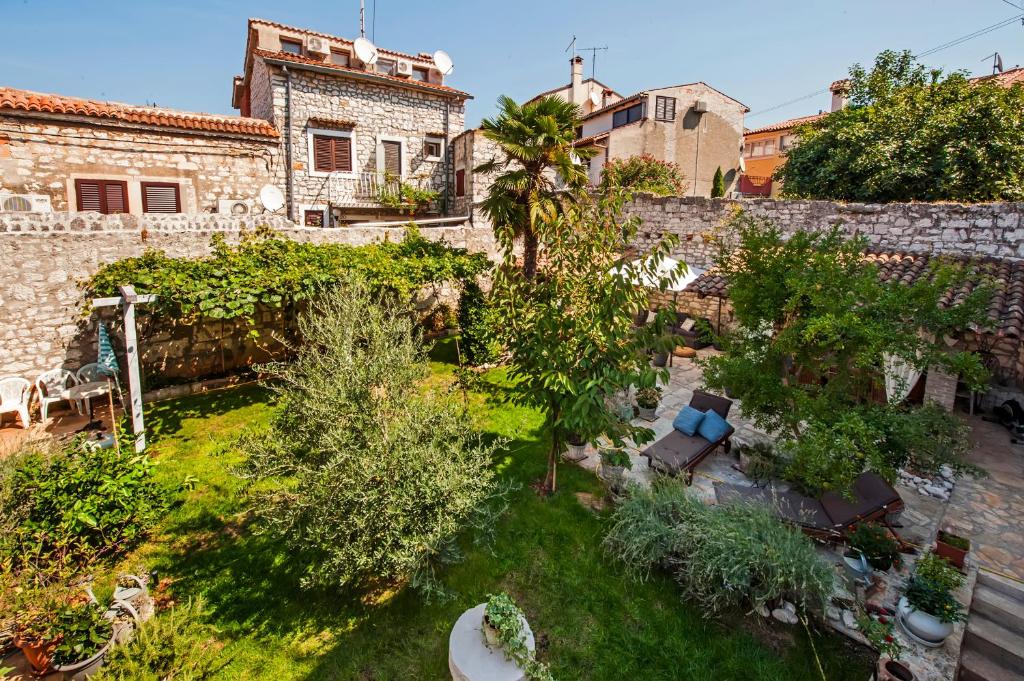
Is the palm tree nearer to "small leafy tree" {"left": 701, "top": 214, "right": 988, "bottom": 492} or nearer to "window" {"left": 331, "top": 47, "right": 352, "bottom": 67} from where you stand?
"small leafy tree" {"left": 701, "top": 214, "right": 988, "bottom": 492}

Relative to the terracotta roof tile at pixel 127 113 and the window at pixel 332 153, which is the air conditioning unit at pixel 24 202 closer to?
the terracotta roof tile at pixel 127 113

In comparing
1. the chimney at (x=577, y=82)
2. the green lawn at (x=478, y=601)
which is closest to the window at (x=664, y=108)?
the chimney at (x=577, y=82)

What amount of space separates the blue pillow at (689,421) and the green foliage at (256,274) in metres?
6.61

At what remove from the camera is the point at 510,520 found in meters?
7.22

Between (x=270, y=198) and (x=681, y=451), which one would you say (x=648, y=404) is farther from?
(x=270, y=198)

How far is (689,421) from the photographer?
29.6 ft

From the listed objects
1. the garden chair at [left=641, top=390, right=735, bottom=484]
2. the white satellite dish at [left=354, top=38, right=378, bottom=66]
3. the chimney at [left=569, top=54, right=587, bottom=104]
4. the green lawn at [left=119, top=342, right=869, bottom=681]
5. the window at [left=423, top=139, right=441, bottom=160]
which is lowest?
the green lawn at [left=119, top=342, right=869, bottom=681]

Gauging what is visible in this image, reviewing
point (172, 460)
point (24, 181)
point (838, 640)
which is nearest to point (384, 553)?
point (838, 640)

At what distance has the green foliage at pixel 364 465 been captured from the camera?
4855mm

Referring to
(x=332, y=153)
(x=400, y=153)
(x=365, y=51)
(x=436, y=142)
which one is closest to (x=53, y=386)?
(x=332, y=153)

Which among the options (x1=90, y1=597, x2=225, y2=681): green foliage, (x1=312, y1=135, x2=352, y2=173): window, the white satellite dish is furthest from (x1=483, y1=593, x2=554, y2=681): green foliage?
the white satellite dish

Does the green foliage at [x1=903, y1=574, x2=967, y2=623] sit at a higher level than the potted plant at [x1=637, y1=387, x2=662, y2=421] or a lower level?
lower

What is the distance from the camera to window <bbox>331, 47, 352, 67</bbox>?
67.8 feet

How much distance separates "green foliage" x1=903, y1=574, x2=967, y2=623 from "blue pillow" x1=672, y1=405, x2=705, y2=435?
156 inches
